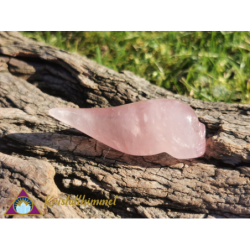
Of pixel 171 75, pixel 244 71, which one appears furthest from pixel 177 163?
pixel 244 71

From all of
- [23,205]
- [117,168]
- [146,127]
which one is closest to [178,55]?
[146,127]

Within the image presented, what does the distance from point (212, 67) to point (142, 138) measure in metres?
1.89

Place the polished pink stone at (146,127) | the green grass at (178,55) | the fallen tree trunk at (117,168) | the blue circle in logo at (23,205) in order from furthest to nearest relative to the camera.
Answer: the green grass at (178,55) → the polished pink stone at (146,127) → the fallen tree trunk at (117,168) → the blue circle in logo at (23,205)

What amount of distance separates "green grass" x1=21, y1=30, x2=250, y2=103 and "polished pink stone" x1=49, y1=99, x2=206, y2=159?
123cm

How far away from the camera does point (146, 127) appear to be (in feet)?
6.73

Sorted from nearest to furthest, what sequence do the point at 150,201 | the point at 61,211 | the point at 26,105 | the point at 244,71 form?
1. the point at 61,211
2. the point at 150,201
3. the point at 26,105
4. the point at 244,71

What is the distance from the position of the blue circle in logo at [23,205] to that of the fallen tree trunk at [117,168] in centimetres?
4

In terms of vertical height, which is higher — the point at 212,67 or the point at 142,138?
the point at 212,67

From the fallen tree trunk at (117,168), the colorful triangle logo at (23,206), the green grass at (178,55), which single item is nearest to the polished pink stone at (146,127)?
the fallen tree trunk at (117,168)

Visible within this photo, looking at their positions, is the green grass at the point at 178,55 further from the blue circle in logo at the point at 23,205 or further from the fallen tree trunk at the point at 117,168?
the blue circle in logo at the point at 23,205

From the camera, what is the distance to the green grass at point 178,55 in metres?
3.29

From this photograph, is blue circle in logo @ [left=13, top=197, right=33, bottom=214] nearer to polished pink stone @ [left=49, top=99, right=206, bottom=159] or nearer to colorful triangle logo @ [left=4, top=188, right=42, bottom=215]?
colorful triangle logo @ [left=4, top=188, right=42, bottom=215]

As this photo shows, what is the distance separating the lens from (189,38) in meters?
3.61

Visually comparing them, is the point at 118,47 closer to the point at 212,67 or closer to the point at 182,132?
the point at 212,67
